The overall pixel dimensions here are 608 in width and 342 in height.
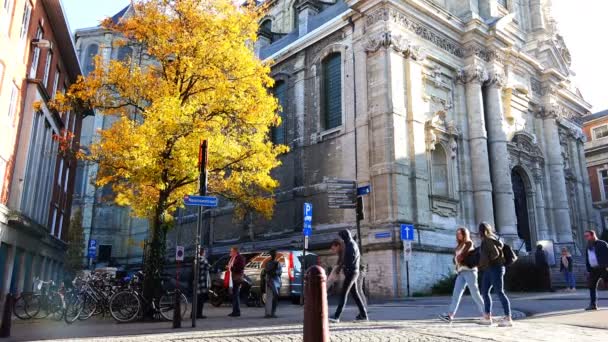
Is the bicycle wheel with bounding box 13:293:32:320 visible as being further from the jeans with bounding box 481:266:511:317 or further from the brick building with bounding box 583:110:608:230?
the brick building with bounding box 583:110:608:230

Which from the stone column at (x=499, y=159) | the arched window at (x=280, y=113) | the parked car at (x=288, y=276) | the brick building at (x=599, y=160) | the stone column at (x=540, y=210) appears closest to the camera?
the parked car at (x=288, y=276)

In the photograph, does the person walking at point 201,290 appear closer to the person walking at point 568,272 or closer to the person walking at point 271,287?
the person walking at point 271,287

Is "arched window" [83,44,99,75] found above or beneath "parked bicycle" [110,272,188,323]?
above

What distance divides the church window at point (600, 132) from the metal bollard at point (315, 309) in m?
47.0

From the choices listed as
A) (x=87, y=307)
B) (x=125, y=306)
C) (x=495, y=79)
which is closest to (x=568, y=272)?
(x=495, y=79)

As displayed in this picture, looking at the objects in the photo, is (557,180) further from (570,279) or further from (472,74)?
(570,279)

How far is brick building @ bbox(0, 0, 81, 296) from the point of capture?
51.8ft

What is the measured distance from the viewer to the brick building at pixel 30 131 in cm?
1578

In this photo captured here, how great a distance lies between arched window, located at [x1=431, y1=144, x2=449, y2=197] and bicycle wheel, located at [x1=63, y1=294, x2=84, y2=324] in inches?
609

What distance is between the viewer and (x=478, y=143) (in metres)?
22.9

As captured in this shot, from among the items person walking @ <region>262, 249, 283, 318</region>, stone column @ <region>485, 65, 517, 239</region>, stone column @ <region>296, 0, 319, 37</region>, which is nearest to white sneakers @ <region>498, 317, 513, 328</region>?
person walking @ <region>262, 249, 283, 318</region>

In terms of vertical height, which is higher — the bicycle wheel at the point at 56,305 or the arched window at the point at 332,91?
the arched window at the point at 332,91

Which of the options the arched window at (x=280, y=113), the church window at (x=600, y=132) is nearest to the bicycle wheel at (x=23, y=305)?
the arched window at (x=280, y=113)

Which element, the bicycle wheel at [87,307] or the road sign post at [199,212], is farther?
the bicycle wheel at [87,307]
